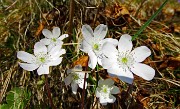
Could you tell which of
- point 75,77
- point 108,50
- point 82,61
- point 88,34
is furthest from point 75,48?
point 108,50

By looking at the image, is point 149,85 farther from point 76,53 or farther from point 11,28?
point 11,28

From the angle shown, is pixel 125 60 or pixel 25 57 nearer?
pixel 125 60

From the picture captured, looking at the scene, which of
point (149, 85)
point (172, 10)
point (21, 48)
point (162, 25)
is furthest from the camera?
point (172, 10)

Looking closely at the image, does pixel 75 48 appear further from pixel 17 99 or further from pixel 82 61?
pixel 17 99

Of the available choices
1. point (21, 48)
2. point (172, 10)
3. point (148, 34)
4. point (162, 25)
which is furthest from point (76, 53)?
point (172, 10)

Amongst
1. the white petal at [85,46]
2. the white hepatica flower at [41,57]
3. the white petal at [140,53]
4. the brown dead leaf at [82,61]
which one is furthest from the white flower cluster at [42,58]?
the white petal at [140,53]

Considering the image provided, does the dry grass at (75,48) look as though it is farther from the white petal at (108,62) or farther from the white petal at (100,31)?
the white petal at (108,62)

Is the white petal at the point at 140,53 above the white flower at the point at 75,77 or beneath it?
above
